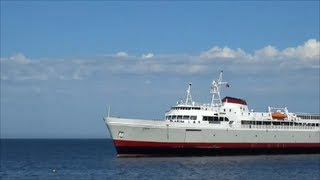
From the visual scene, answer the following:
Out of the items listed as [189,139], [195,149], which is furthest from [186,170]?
[195,149]

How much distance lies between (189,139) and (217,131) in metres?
4.55

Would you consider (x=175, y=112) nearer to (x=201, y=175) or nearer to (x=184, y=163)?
(x=184, y=163)

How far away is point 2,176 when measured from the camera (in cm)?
5953

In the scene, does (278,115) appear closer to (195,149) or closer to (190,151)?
(195,149)

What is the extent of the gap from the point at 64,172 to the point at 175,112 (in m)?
22.5

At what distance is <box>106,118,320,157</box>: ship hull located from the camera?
75.6 m

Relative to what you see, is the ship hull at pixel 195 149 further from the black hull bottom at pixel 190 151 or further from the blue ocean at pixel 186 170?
the blue ocean at pixel 186 170

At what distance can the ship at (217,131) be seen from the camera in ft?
248

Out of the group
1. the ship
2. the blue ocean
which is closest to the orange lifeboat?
the ship

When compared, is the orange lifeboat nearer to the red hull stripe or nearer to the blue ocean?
the red hull stripe

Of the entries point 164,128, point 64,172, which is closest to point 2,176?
point 64,172

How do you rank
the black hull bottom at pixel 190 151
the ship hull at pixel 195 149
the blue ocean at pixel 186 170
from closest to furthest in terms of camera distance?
the blue ocean at pixel 186 170 < the ship hull at pixel 195 149 < the black hull bottom at pixel 190 151

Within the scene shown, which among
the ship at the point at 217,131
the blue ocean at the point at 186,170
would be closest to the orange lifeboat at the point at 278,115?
the ship at the point at 217,131

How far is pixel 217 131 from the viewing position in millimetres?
80312
